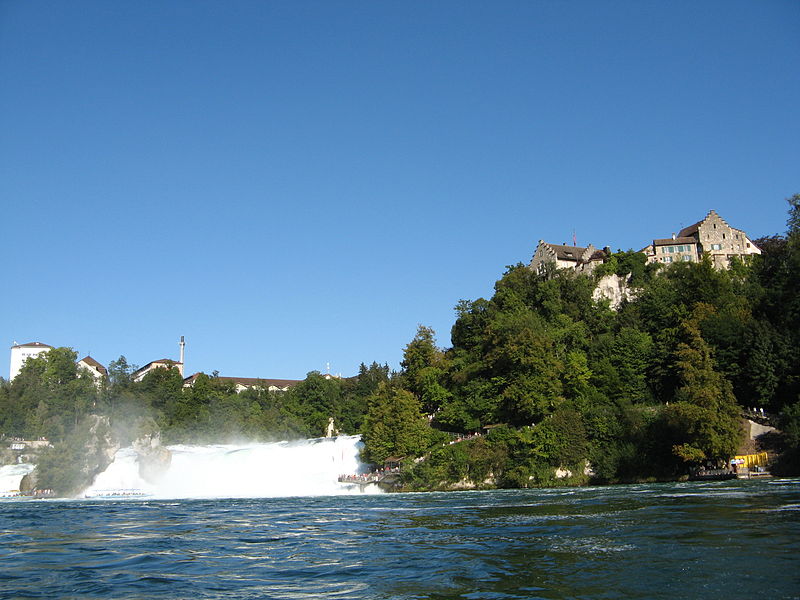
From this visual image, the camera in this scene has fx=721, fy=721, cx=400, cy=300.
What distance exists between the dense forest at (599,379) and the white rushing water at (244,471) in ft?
10.4

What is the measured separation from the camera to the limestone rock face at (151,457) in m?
54.4

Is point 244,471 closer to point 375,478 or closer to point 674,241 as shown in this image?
point 375,478

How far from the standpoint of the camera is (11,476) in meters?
55.3

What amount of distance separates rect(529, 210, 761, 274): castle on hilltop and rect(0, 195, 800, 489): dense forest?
7.84ft

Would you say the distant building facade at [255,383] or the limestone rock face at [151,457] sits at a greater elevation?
the distant building facade at [255,383]

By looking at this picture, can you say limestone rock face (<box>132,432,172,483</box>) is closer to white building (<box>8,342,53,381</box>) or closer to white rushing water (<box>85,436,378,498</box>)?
white rushing water (<box>85,436,378,498</box>)

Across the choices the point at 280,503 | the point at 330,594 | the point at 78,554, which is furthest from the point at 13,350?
the point at 330,594

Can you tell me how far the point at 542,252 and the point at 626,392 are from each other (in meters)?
27.8

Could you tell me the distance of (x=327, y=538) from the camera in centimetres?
1964

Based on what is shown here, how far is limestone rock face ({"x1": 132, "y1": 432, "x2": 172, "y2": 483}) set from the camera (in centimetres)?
5444

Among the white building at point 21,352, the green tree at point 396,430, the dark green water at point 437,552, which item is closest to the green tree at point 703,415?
the dark green water at point 437,552

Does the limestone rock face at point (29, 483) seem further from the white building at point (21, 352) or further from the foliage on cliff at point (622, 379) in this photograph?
the white building at point (21, 352)

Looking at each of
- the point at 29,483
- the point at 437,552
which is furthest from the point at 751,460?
the point at 29,483

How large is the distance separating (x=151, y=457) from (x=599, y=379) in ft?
112
